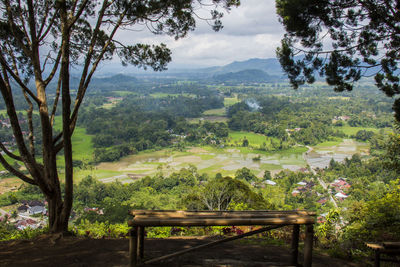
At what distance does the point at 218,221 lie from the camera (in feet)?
6.16

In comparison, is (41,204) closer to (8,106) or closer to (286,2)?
(8,106)

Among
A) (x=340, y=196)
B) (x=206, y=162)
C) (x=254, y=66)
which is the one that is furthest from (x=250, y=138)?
(x=254, y=66)

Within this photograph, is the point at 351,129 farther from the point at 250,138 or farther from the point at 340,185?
the point at 340,185

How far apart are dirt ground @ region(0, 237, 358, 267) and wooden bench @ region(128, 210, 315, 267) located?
247 mm

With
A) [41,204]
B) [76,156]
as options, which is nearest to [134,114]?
[76,156]

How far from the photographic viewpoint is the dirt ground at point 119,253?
234 centimetres

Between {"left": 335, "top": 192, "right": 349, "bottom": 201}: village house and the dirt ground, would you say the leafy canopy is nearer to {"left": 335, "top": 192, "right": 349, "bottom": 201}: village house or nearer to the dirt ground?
the dirt ground

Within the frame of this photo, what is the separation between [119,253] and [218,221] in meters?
1.21

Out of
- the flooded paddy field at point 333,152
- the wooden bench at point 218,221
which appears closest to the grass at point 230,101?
the flooded paddy field at point 333,152

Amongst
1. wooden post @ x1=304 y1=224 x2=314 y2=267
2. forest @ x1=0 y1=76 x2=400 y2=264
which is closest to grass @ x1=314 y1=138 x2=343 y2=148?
forest @ x1=0 y1=76 x2=400 y2=264

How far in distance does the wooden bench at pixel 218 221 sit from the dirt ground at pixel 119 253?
25cm

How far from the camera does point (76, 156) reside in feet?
87.4

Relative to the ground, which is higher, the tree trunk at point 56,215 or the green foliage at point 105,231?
the tree trunk at point 56,215

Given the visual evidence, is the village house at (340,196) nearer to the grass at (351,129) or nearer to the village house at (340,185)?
the village house at (340,185)
